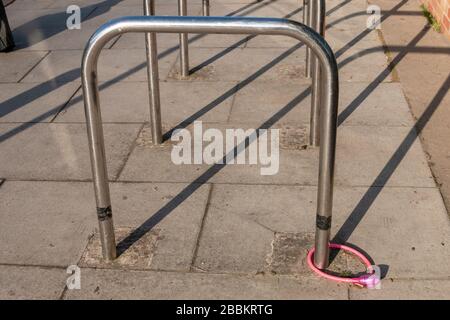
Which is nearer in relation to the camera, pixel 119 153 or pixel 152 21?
pixel 152 21

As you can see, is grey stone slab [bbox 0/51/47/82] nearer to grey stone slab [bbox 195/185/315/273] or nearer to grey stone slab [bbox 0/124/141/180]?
grey stone slab [bbox 0/124/141/180]

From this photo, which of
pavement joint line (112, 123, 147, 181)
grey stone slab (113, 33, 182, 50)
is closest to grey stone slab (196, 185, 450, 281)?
pavement joint line (112, 123, 147, 181)

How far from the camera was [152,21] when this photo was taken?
9.52 feet

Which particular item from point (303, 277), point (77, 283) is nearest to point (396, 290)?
point (303, 277)

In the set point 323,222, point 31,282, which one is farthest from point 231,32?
point 31,282

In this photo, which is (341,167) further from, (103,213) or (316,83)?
(103,213)

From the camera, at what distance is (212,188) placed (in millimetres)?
4172

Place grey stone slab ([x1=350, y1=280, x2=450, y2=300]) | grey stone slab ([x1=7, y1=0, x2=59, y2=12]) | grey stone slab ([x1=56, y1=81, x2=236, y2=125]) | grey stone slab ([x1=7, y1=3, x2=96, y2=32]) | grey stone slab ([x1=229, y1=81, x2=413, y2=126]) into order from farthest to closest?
grey stone slab ([x1=7, y1=0, x2=59, y2=12])
grey stone slab ([x1=7, y1=3, x2=96, y2=32])
grey stone slab ([x1=56, y1=81, x2=236, y2=125])
grey stone slab ([x1=229, y1=81, x2=413, y2=126])
grey stone slab ([x1=350, y1=280, x2=450, y2=300])

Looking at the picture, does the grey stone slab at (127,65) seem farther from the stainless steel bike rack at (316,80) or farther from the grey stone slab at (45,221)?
the grey stone slab at (45,221)

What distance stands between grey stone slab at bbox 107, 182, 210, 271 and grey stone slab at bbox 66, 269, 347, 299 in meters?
0.12

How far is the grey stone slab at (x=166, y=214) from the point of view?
354cm

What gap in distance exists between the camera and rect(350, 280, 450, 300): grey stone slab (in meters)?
3.18
